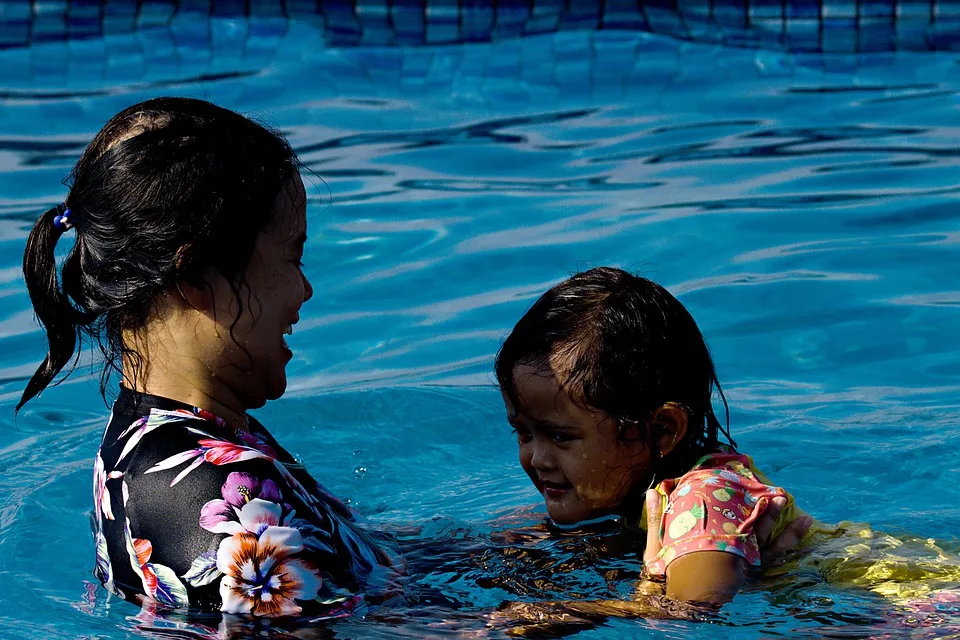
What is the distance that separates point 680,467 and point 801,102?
627 cm

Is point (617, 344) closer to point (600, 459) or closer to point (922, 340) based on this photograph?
point (600, 459)

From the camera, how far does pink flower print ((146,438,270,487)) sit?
2.73 meters

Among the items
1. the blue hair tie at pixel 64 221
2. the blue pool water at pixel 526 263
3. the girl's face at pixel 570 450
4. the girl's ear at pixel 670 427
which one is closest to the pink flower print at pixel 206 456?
the blue pool water at pixel 526 263

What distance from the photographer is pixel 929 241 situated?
680cm

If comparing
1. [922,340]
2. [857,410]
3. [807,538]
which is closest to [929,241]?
[922,340]

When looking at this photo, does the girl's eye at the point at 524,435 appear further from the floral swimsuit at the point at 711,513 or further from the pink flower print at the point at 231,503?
the pink flower print at the point at 231,503

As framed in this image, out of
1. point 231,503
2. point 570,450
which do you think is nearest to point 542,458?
point 570,450

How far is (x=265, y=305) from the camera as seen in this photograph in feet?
9.48

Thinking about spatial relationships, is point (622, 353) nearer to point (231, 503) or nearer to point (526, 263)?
point (231, 503)

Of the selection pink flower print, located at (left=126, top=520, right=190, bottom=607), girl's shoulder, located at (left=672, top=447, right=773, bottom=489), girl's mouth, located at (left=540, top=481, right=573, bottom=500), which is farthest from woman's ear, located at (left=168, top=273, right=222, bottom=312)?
girl's shoulder, located at (left=672, top=447, right=773, bottom=489)

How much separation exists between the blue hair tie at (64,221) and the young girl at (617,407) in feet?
4.03

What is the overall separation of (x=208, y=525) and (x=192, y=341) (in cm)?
42

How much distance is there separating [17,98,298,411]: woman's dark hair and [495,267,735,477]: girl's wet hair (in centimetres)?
94

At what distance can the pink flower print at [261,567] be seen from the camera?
105 inches
